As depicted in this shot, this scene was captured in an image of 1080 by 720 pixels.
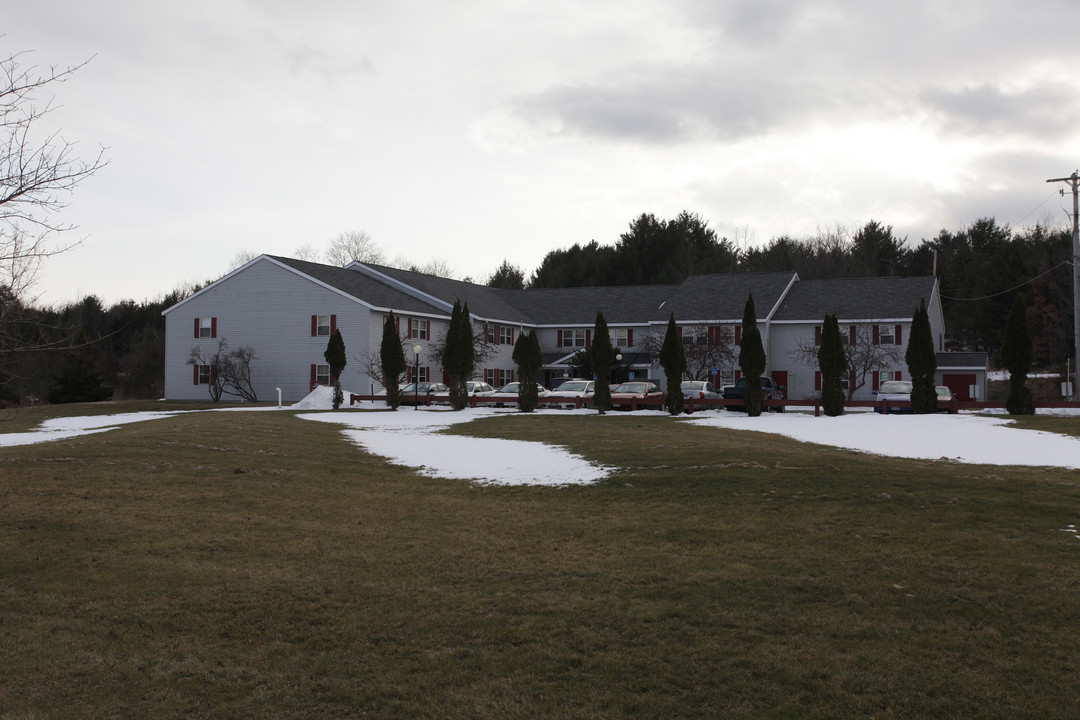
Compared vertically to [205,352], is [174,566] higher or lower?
lower

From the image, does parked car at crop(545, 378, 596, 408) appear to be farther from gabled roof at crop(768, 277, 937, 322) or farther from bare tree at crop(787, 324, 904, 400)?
gabled roof at crop(768, 277, 937, 322)

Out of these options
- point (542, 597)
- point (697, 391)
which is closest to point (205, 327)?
point (697, 391)

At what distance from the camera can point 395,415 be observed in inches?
1284

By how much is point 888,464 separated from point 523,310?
152 feet

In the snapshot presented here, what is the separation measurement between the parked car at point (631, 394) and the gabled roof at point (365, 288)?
14.7 m

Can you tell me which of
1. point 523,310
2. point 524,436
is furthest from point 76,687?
point 523,310

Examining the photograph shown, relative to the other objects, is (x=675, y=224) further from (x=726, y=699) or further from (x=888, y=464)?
(x=726, y=699)

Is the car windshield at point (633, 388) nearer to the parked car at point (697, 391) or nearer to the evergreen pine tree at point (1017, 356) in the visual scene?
the parked car at point (697, 391)

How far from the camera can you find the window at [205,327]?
47.8m

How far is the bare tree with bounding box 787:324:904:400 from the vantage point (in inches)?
1838

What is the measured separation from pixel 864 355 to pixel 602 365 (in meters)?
20.1

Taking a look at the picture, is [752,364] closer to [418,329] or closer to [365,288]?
[418,329]

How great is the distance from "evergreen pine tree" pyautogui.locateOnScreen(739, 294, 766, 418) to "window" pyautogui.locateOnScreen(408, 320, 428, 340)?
20.9 m

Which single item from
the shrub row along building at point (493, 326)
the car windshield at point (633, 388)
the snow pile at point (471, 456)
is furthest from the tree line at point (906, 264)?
the snow pile at point (471, 456)
